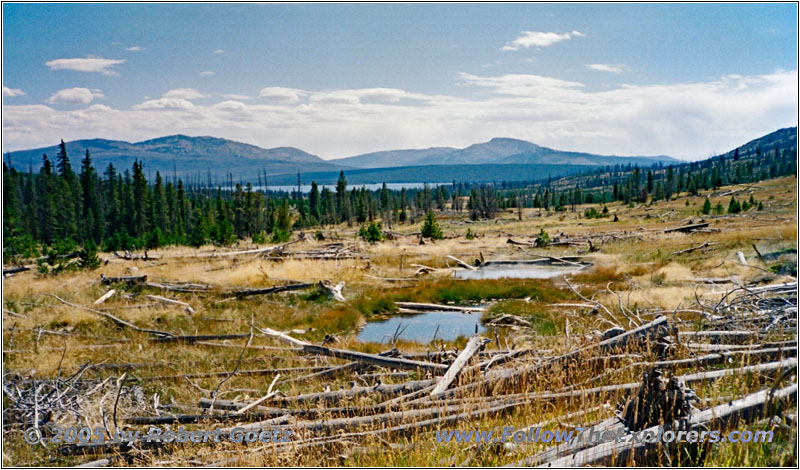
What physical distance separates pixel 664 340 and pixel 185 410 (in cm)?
737

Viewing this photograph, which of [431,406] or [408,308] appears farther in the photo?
[408,308]

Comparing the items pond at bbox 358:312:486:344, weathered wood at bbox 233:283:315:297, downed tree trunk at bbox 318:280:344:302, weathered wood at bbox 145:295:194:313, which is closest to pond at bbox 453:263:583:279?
downed tree trunk at bbox 318:280:344:302

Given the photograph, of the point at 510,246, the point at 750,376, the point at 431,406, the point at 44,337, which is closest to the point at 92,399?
the point at 431,406

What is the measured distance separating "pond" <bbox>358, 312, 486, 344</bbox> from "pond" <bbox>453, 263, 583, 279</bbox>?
9022mm

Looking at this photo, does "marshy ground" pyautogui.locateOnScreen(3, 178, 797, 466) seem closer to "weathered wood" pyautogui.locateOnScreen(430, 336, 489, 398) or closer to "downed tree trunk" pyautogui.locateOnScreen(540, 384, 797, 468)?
"downed tree trunk" pyautogui.locateOnScreen(540, 384, 797, 468)

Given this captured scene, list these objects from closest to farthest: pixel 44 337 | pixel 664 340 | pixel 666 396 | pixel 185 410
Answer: pixel 666 396 < pixel 664 340 < pixel 185 410 < pixel 44 337

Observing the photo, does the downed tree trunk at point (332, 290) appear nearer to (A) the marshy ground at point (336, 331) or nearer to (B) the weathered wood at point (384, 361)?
(A) the marshy ground at point (336, 331)

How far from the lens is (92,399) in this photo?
8453 millimetres

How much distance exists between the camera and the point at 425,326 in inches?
698

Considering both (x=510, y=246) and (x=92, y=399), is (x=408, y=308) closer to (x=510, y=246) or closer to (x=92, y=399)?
(x=92, y=399)

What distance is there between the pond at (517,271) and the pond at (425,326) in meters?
9.02

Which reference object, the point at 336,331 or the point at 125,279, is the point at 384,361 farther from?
the point at 125,279

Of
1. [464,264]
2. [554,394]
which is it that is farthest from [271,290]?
[554,394]

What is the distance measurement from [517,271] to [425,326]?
1446cm
